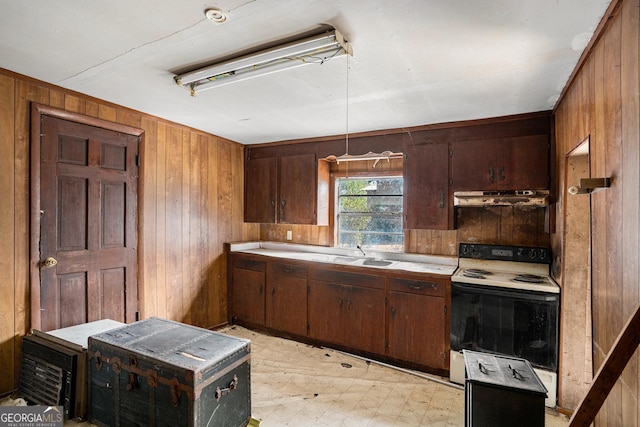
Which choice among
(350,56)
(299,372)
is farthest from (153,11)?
(299,372)

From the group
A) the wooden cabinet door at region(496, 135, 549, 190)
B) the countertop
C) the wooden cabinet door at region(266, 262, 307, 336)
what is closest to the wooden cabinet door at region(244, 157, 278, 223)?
the countertop

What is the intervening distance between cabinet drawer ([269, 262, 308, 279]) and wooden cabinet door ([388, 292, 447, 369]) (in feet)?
3.38

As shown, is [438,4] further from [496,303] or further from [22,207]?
[22,207]

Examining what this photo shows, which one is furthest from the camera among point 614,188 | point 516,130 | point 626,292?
point 516,130

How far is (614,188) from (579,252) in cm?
118

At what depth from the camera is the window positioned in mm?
3777

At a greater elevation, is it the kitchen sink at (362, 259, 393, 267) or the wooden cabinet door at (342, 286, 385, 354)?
the kitchen sink at (362, 259, 393, 267)

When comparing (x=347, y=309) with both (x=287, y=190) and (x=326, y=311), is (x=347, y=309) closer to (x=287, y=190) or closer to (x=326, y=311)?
(x=326, y=311)

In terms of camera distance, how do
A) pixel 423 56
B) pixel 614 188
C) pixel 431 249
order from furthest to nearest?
pixel 431 249 < pixel 423 56 < pixel 614 188

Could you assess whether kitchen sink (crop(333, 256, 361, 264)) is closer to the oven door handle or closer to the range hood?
the oven door handle

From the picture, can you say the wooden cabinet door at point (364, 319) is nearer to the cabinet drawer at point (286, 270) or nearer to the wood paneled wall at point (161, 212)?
the cabinet drawer at point (286, 270)

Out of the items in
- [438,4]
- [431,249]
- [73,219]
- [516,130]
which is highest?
[438,4]

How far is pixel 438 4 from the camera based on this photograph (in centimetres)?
144

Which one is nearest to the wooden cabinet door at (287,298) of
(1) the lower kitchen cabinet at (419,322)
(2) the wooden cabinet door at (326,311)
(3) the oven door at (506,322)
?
(2) the wooden cabinet door at (326,311)
